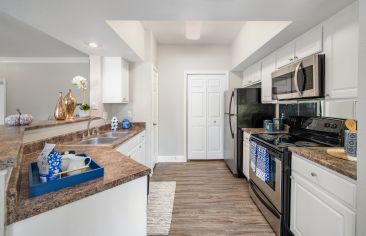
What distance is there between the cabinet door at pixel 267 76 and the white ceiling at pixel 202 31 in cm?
89

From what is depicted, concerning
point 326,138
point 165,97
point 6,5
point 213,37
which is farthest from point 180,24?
point 326,138

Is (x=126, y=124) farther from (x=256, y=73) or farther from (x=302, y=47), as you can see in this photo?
(x=302, y=47)

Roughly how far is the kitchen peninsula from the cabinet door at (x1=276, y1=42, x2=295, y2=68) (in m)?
2.23

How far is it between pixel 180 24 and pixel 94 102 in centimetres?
198

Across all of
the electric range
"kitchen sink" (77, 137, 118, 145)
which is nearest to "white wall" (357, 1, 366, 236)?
the electric range

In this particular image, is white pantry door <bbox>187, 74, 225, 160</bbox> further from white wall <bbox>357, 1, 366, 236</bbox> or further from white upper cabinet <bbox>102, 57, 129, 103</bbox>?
white wall <bbox>357, 1, 366, 236</bbox>

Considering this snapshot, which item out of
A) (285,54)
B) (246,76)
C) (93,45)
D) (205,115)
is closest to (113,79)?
(93,45)

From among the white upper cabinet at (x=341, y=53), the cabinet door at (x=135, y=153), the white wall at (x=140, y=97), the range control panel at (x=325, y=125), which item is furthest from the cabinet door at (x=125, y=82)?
the white upper cabinet at (x=341, y=53)

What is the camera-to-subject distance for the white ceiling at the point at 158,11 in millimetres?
1651

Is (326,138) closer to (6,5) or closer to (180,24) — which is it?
(180,24)

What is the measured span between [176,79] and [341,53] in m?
3.47

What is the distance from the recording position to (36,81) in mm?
5105

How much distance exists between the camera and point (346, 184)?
125 cm

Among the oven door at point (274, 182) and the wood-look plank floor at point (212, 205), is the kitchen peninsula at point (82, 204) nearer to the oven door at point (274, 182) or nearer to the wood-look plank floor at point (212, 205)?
the wood-look plank floor at point (212, 205)
